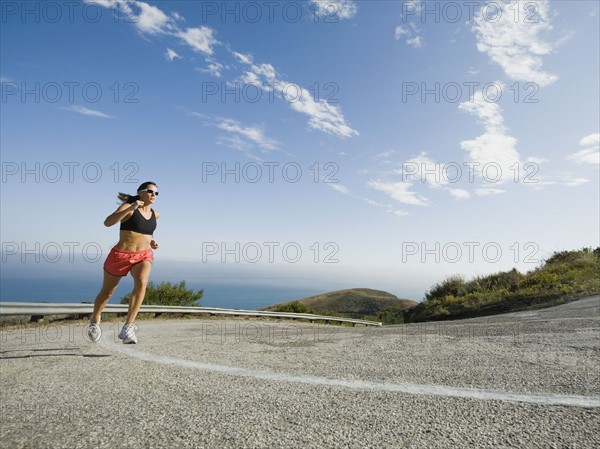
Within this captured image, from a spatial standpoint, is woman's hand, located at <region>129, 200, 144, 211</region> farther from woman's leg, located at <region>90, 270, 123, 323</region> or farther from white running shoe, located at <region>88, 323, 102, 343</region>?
white running shoe, located at <region>88, 323, 102, 343</region>

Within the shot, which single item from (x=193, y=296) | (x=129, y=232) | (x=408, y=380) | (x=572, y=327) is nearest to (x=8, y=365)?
(x=129, y=232)

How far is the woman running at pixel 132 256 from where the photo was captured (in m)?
4.87

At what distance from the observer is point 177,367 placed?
149 inches

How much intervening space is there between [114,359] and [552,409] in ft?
14.0

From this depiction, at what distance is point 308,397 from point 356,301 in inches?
1841

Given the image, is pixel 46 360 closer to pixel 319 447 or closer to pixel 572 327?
pixel 319 447

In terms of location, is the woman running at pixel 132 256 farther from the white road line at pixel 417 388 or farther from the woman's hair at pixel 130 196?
the white road line at pixel 417 388

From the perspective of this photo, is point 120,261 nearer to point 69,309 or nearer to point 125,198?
point 125,198

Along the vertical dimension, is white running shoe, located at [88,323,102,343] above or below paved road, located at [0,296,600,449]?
above

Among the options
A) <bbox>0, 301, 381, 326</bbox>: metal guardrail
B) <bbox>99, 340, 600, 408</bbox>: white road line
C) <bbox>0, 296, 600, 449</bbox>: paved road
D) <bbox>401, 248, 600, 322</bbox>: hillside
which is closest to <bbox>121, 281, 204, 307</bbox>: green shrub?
<bbox>0, 301, 381, 326</bbox>: metal guardrail

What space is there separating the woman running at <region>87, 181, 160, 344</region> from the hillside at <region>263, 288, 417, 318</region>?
3700cm

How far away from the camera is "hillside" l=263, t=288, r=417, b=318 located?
1682 inches

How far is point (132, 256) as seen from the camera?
4.93 m

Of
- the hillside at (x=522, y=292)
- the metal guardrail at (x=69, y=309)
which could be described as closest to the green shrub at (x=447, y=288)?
the hillside at (x=522, y=292)
